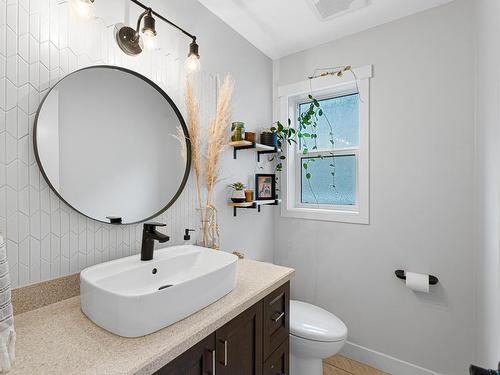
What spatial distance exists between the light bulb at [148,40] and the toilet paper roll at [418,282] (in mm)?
2012

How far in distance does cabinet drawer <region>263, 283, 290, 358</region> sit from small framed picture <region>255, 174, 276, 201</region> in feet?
2.90

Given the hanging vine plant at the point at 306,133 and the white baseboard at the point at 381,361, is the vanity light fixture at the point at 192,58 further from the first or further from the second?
the white baseboard at the point at 381,361

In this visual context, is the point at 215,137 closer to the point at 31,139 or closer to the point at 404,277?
the point at 31,139

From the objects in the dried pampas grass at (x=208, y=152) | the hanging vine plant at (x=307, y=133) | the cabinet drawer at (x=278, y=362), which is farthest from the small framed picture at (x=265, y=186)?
the cabinet drawer at (x=278, y=362)

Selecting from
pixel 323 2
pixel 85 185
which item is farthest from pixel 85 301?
pixel 323 2

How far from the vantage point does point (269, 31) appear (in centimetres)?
197

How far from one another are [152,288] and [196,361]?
15.0 inches

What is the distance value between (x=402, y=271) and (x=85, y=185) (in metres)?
1.95

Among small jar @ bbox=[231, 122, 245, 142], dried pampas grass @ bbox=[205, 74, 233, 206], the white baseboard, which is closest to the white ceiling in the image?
dried pampas grass @ bbox=[205, 74, 233, 206]

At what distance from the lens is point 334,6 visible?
1681 mm

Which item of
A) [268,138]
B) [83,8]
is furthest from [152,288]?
[268,138]

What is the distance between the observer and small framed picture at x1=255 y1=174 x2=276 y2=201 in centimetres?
212

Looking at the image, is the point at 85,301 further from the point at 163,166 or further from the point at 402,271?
the point at 402,271

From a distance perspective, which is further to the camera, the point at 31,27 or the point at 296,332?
the point at 296,332
